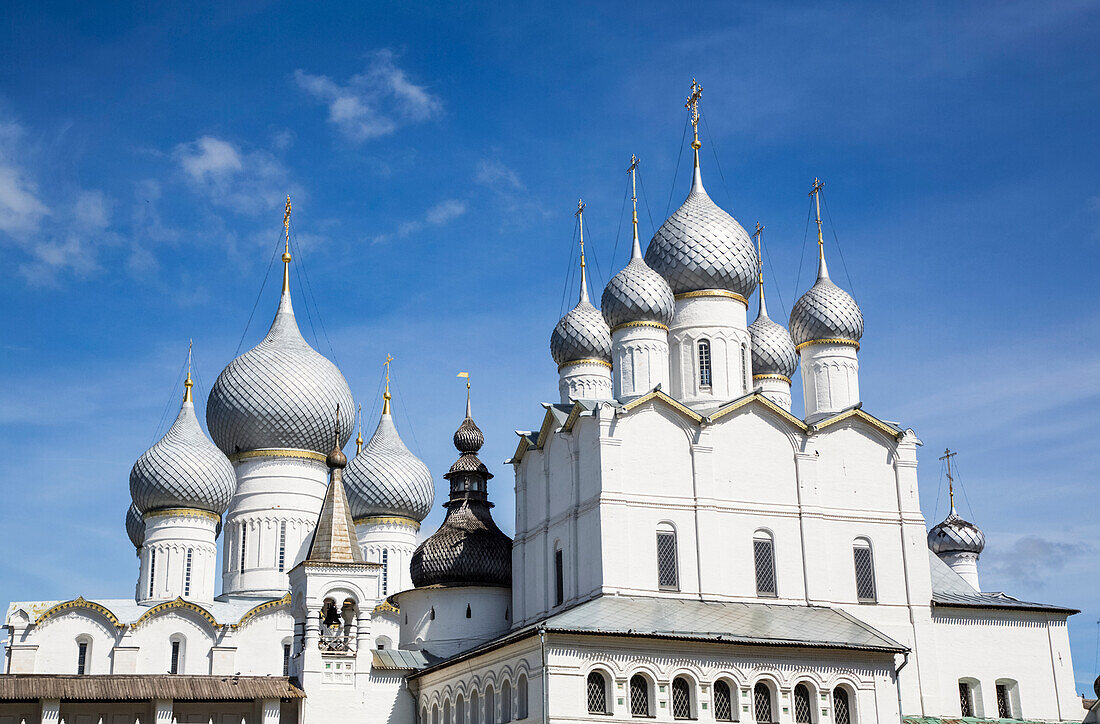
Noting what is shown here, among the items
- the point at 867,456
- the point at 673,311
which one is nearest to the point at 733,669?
the point at 867,456

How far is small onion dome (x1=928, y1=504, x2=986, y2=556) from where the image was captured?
3909cm

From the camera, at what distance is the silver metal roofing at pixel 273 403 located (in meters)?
36.9

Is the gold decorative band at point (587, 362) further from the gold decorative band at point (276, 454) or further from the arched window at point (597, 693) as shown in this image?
the arched window at point (597, 693)

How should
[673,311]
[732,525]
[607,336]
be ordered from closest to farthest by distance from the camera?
1. [732,525]
2. [673,311]
3. [607,336]

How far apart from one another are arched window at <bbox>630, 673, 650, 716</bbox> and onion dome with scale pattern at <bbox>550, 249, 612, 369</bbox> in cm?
1081

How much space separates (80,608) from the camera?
107 ft

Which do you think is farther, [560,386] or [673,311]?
[560,386]

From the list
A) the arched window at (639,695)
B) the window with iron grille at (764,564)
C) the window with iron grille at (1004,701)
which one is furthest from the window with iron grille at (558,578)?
the window with iron grille at (1004,701)

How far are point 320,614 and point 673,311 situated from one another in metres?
9.21

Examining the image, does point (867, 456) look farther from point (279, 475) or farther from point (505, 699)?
point (279, 475)

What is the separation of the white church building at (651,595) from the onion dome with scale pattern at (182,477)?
3.16 meters

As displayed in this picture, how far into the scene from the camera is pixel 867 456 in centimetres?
2794

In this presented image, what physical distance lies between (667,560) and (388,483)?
13778mm

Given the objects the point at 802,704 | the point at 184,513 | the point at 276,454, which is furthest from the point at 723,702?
the point at 184,513
